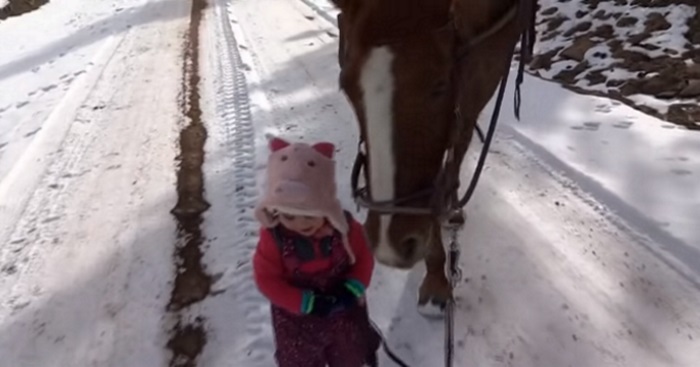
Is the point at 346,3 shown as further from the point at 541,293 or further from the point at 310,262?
the point at 541,293

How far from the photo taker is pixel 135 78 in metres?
7.29

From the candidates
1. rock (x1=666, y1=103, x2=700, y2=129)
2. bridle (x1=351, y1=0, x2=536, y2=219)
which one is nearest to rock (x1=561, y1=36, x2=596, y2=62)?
rock (x1=666, y1=103, x2=700, y2=129)

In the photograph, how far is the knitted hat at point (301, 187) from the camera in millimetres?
2004

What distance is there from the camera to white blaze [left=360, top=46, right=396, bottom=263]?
1925mm

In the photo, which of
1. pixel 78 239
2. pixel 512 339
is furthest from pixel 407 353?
pixel 78 239

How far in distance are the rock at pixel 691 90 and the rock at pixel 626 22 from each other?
1.73 meters

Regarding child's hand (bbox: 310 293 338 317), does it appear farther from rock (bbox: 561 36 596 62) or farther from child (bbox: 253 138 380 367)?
rock (bbox: 561 36 596 62)

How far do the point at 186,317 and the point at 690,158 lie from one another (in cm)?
320

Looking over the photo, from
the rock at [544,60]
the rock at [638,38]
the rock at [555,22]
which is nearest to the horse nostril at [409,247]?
the rock at [544,60]

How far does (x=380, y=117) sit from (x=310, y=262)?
1.83ft

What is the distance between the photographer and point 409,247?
2152 millimetres

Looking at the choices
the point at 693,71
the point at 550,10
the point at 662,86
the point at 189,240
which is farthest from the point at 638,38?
the point at 189,240

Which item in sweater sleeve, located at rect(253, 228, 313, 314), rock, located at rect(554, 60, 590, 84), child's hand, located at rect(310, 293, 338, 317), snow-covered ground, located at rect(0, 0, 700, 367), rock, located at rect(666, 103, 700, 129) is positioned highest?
sweater sleeve, located at rect(253, 228, 313, 314)

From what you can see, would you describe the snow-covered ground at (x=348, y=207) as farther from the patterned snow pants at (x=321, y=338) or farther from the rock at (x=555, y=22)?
the rock at (x=555, y=22)
